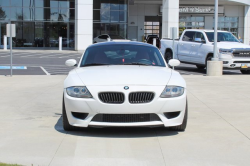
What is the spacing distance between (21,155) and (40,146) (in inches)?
19.7

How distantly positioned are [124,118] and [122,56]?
1832 mm

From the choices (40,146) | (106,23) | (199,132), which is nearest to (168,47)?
(199,132)

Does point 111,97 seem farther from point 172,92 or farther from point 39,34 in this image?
point 39,34

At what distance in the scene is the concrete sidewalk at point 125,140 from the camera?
5441mm

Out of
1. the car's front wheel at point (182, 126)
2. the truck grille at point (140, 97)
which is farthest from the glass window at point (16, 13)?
the truck grille at point (140, 97)

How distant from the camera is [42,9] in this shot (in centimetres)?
4259

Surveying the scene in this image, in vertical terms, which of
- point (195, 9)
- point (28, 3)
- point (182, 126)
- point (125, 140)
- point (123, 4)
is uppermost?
point (195, 9)

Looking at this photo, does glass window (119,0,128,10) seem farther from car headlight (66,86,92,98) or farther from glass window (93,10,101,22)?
car headlight (66,86,92,98)

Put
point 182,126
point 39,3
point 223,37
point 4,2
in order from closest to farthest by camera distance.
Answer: point 182,126, point 223,37, point 4,2, point 39,3

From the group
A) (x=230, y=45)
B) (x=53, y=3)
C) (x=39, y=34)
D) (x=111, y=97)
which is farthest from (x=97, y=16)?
(x=111, y=97)

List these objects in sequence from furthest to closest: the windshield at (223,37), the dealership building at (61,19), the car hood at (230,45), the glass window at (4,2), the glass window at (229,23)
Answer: the glass window at (229,23), the glass window at (4,2), the dealership building at (61,19), the windshield at (223,37), the car hood at (230,45)

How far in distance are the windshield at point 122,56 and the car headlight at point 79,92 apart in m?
1.26

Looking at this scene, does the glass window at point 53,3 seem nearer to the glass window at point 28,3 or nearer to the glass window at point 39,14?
the glass window at point 39,14

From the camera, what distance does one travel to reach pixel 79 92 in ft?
21.4
